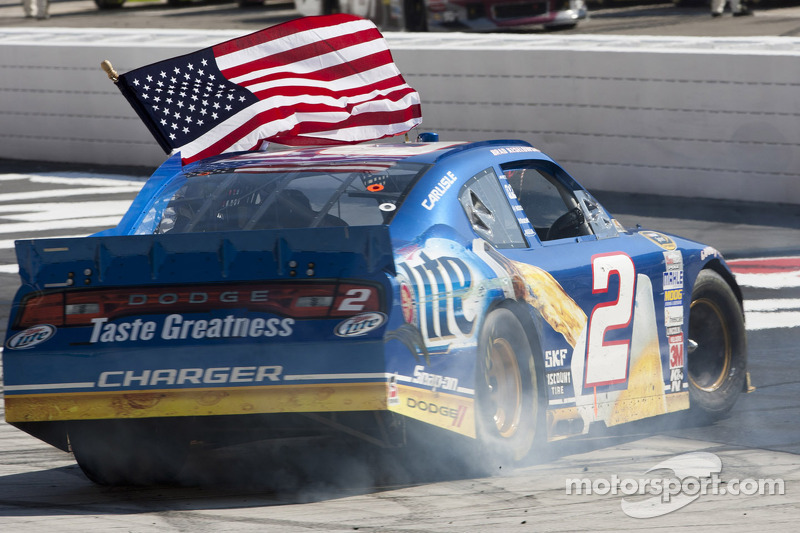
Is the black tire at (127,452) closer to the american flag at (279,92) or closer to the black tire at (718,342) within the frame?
the american flag at (279,92)

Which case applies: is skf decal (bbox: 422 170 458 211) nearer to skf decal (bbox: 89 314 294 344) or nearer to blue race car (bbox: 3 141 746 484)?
blue race car (bbox: 3 141 746 484)

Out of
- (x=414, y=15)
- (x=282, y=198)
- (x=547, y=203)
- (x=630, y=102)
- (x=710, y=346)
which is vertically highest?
(x=282, y=198)

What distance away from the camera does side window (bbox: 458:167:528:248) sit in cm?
604

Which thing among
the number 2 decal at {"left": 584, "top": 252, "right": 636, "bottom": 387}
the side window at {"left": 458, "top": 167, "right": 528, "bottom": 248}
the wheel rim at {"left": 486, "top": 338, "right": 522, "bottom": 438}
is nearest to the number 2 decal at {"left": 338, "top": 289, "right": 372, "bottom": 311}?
the wheel rim at {"left": 486, "top": 338, "right": 522, "bottom": 438}

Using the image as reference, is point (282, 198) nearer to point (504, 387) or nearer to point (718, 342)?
point (504, 387)

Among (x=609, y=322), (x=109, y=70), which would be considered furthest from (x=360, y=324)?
(x=109, y=70)

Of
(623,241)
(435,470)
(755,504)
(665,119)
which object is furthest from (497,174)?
(665,119)

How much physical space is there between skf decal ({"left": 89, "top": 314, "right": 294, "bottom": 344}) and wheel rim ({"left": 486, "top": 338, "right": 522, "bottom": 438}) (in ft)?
3.08

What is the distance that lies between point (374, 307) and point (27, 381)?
1.41 meters

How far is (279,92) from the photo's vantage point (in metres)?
7.82

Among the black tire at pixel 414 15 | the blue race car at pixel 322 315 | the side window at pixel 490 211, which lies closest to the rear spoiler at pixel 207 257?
the blue race car at pixel 322 315

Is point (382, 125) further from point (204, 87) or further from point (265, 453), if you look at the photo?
point (265, 453)

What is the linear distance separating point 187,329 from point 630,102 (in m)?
11.2

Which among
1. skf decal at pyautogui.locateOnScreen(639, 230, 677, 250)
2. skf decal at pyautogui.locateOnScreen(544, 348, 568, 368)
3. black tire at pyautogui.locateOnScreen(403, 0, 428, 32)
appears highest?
skf decal at pyautogui.locateOnScreen(639, 230, 677, 250)
